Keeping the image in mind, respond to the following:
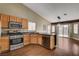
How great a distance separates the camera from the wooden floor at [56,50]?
7.47 feet

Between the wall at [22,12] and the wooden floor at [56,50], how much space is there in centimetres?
53

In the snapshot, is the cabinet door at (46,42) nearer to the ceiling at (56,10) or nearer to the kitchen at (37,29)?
the kitchen at (37,29)

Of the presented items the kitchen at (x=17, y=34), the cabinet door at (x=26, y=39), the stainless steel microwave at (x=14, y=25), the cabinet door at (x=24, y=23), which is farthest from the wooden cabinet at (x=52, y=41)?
the stainless steel microwave at (x=14, y=25)

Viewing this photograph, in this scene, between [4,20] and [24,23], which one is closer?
[4,20]

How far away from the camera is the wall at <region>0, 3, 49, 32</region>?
217 cm

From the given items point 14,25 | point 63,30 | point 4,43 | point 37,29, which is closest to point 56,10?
point 63,30

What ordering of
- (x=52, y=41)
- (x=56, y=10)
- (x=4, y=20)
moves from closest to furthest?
(x=4, y=20)
(x=56, y=10)
(x=52, y=41)

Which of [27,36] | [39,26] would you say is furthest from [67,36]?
[27,36]

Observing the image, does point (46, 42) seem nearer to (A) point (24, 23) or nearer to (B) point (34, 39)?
(B) point (34, 39)

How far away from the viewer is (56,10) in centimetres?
230

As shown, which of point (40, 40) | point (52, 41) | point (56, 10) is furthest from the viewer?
point (52, 41)

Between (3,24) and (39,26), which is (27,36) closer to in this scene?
(39,26)

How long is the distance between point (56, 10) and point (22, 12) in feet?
2.79

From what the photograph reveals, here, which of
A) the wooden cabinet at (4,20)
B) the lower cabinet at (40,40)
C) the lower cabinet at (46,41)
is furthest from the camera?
the lower cabinet at (46,41)
